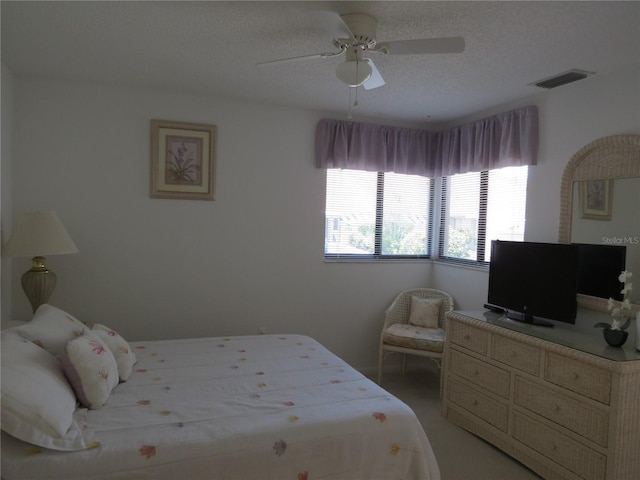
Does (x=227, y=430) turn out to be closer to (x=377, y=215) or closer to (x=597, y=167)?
(x=597, y=167)

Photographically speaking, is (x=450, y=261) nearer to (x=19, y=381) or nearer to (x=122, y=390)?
(x=122, y=390)

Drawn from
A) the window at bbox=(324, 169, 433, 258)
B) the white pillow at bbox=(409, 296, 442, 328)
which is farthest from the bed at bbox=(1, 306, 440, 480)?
the window at bbox=(324, 169, 433, 258)

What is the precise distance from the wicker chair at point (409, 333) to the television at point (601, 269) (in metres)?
1.13

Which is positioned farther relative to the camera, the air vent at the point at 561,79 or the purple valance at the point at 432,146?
the purple valance at the point at 432,146

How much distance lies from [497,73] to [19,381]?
10.5 feet

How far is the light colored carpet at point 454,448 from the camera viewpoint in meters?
2.71

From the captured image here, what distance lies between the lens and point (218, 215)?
3.91 meters

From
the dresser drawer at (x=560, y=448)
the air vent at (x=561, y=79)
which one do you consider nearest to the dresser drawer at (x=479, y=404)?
the dresser drawer at (x=560, y=448)

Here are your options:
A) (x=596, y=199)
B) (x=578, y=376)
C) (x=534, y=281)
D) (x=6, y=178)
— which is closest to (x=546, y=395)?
(x=578, y=376)

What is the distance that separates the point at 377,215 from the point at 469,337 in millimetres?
1712

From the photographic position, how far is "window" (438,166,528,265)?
3779 mm

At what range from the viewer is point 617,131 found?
2.90 m

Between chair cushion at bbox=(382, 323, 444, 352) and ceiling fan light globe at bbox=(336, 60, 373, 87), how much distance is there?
96.1 inches

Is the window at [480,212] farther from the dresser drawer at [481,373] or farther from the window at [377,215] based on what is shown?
the dresser drawer at [481,373]
